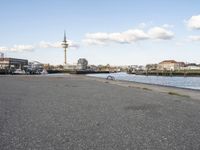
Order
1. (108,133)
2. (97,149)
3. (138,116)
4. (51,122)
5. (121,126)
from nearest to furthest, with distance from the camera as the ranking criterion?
(97,149), (108,133), (121,126), (51,122), (138,116)

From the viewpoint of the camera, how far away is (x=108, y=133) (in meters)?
11.2

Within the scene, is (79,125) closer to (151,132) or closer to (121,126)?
(121,126)

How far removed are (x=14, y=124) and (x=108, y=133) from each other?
3504 millimetres

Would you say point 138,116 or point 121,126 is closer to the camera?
point 121,126

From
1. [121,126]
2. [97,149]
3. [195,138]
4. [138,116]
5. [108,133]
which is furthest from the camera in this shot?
[138,116]

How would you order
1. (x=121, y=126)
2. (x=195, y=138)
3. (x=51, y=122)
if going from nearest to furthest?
(x=195, y=138), (x=121, y=126), (x=51, y=122)

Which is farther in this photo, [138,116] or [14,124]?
[138,116]

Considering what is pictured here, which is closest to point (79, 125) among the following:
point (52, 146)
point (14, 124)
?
point (14, 124)

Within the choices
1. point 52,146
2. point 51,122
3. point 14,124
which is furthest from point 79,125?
point 52,146

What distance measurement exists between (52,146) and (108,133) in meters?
2.29

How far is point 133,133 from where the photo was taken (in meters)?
11.3

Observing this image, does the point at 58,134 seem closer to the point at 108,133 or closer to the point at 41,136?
the point at 41,136

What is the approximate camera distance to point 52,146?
31.0 ft

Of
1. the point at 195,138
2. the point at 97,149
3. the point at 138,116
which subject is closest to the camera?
the point at 97,149
